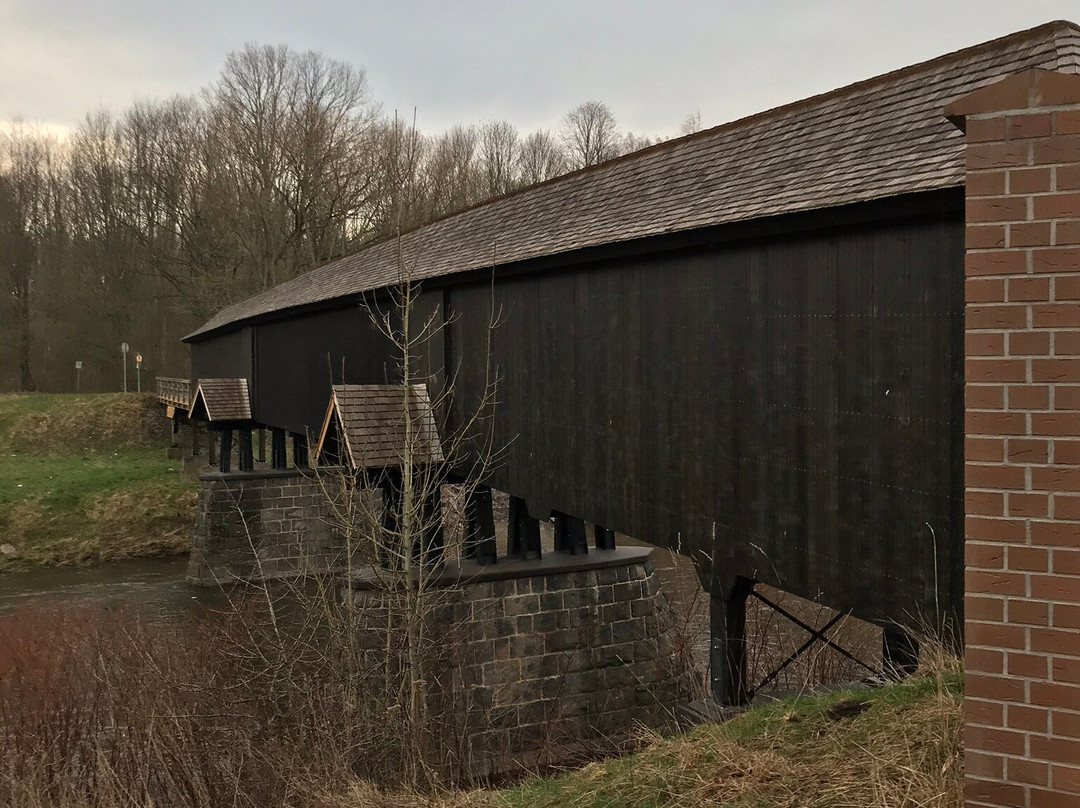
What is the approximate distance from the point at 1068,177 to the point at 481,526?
8.65 m

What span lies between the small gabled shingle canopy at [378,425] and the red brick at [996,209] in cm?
742

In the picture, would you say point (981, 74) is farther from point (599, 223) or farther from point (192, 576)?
point (192, 576)

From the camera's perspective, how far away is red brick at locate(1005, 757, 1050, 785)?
9.18ft

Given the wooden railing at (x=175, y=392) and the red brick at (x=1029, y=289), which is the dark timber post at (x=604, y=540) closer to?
the red brick at (x=1029, y=289)

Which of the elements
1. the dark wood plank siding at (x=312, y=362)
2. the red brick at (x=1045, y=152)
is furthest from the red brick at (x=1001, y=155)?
the dark wood plank siding at (x=312, y=362)

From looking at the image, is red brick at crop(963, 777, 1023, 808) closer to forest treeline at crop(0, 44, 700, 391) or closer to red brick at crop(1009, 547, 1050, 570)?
red brick at crop(1009, 547, 1050, 570)

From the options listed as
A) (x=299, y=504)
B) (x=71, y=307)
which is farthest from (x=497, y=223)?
(x=71, y=307)

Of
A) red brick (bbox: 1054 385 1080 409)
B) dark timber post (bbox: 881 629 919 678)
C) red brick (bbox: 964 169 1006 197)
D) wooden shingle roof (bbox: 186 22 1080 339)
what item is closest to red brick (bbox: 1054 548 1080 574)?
red brick (bbox: 1054 385 1080 409)

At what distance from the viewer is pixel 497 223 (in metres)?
10.5

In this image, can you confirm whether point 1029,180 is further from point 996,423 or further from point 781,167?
point 781,167

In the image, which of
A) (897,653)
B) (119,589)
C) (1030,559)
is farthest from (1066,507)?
(119,589)

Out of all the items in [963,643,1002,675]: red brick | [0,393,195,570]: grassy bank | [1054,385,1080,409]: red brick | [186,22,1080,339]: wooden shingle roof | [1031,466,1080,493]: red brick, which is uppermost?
[186,22,1080,339]: wooden shingle roof

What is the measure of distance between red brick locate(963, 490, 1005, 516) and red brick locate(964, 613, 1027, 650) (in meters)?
0.20

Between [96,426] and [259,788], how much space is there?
92.2 ft
